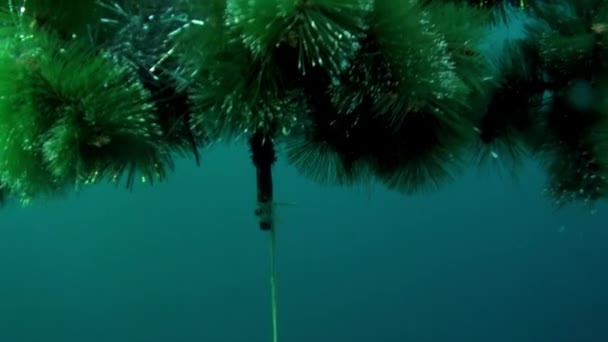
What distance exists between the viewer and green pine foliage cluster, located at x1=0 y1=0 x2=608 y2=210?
1.00 m

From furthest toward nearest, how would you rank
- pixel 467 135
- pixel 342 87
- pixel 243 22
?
pixel 467 135, pixel 342 87, pixel 243 22

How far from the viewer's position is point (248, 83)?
103 cm

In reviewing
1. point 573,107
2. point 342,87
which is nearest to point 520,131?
point 573,107

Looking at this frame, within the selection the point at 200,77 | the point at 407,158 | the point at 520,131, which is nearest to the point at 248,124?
the point at 200,77

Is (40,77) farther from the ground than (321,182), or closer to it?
farther from the ground

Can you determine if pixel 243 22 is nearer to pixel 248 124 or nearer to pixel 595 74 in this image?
pixel 248 124

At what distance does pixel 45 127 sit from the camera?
103 centimetres

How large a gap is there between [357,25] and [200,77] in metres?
0.23

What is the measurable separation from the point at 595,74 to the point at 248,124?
634 millimetres

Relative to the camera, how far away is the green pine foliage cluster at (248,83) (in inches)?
39.4

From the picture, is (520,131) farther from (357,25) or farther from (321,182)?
(357,25)

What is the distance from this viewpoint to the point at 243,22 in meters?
0.97

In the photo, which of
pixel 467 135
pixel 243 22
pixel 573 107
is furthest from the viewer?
pixel 573 107

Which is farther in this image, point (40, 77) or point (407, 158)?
point (407, 158)
